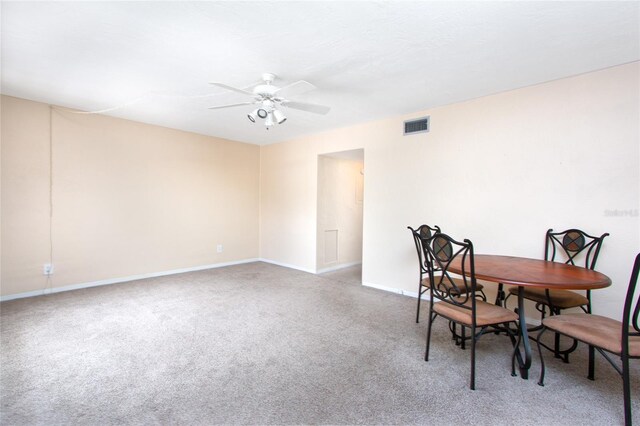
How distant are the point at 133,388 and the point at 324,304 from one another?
84.5 inches

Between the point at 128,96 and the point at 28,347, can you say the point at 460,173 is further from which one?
the point at 28,347

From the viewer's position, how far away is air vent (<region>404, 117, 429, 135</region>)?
150 inches

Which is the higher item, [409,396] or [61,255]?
[61,255]

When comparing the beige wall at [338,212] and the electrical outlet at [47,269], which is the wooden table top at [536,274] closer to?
the beige wall at [338,212]

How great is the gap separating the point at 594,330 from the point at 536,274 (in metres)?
0.43

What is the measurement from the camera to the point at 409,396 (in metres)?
1.84

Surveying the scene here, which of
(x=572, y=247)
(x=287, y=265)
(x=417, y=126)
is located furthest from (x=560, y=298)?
(x=287, y=265)

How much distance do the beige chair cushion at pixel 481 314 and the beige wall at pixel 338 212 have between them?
10.7 feet

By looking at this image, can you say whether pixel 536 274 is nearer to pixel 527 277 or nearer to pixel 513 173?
pixel 527 277

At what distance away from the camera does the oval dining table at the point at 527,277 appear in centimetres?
183

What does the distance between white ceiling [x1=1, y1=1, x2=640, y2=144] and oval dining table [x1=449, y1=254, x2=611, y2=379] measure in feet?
5.91

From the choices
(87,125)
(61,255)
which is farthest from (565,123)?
(61,255)

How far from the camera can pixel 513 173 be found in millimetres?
3141

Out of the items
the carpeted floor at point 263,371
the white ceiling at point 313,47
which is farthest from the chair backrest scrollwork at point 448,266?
the white ceiling at point 313,47
